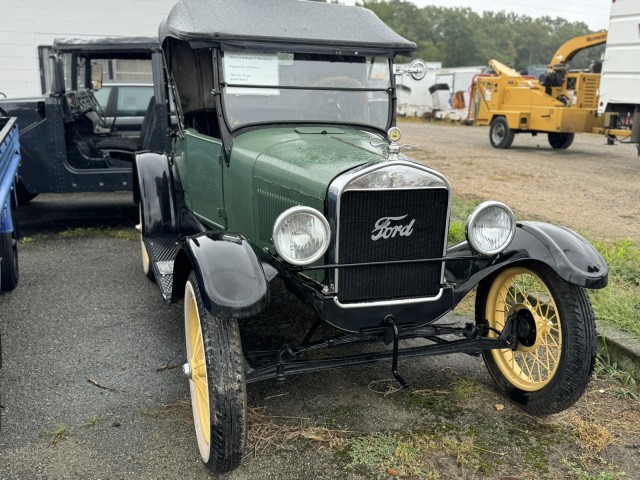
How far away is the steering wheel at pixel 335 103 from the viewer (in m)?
3.90

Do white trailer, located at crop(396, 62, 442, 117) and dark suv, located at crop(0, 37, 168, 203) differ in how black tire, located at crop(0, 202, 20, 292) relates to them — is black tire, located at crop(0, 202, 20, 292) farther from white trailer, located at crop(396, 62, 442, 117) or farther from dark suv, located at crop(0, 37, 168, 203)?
white trailer, located at crop(396, 62, 442, 117)

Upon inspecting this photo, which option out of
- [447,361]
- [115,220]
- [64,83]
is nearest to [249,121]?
[447,361]

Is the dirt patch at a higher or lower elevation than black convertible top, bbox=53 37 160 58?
lower

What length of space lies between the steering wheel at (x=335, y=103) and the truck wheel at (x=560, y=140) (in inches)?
486

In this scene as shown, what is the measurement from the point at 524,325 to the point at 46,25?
1176cm

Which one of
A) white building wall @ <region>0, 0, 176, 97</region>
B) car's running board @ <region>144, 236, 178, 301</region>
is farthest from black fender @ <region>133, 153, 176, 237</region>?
white building wall @ <region>0, 0, 176, 97</region>

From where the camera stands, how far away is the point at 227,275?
2688 mm

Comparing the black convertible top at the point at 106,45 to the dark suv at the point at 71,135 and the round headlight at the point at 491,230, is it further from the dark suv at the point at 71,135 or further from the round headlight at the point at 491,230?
the round headlight at the point at 491,230

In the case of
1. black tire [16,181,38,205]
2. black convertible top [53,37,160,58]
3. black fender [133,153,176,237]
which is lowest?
black tire [16,181,38,205]

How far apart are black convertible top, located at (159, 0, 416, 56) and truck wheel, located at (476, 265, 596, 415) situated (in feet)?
5.80

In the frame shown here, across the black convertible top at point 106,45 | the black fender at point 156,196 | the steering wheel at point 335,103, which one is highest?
the black convertible top at point 106,45

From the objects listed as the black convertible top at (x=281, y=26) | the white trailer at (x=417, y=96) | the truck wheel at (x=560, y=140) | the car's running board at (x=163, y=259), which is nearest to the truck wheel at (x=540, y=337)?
the black convertible top at (x=281, y=26)

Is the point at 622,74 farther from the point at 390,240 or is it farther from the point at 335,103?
the point at 390,240

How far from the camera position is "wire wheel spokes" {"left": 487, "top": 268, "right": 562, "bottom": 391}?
3.15m
